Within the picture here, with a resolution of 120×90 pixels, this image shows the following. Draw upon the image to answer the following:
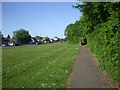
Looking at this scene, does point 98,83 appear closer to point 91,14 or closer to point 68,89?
point 68,89

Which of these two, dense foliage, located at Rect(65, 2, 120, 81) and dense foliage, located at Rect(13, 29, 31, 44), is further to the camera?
dense foliage, located at Rect(13, 29, 31, 44)

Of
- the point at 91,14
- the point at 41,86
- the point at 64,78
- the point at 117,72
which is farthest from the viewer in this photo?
the point at 91,14

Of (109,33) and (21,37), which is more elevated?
(21,37)

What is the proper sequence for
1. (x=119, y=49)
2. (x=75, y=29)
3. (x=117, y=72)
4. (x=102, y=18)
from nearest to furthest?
(x=119, y=49) → (x=117, y=72) → (x=102, y=18) → (x=75, y=29)

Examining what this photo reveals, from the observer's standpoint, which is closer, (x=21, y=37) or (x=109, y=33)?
(x=109, y=33)

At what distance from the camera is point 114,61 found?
514cm

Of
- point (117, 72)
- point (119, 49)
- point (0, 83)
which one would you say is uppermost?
point (119, 49)

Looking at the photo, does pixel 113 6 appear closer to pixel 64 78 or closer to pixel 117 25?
pixel 117 25

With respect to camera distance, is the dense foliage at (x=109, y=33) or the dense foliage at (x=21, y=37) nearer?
the dense foliage at (x=109, y=33)

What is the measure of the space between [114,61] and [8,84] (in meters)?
4.90

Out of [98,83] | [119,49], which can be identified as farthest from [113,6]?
[98,83]

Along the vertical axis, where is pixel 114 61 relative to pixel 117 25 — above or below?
below

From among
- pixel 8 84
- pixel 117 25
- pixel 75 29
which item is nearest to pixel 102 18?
pixel 117 25

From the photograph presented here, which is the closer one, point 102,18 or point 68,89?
point 68,89
